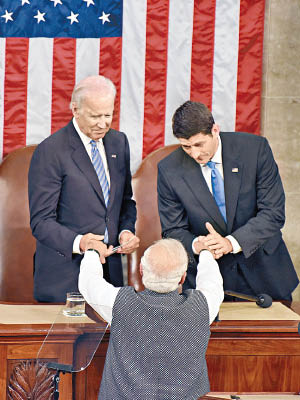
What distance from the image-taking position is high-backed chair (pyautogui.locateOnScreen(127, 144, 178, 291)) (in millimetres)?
5230

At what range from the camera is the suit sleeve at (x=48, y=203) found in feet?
11.7

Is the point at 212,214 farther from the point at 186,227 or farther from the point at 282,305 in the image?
the point at 282,305

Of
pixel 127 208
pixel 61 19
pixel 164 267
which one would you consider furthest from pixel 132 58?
pixel 164 267

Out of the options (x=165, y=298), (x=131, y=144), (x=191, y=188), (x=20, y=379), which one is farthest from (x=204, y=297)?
(x=131, y=144)

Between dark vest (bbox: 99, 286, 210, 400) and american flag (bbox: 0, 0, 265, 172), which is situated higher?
american flag (bbox: 0, 0, 265, 172)

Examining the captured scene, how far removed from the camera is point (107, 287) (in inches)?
105

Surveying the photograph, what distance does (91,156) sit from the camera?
148 inches

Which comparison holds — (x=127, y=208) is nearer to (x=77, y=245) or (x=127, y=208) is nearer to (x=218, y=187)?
(x=77, y=245)

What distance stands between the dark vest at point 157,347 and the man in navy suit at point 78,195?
3.72 ft

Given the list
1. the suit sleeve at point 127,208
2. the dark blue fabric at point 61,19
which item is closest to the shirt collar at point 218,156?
the suit sleeve at point 127,208

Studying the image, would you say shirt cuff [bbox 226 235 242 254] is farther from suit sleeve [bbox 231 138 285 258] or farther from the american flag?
the american flag

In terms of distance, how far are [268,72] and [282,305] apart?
95.9 inches

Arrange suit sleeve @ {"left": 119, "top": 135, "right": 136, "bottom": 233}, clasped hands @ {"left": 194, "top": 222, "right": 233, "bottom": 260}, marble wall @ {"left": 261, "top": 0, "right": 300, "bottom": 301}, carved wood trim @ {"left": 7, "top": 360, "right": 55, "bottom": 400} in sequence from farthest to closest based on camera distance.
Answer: marble wall @ {"left": 261, "top": 0, "right": 300, "bottom": 301}, suit sleeve @ {"left": 119, "top": 135, "right": 136, "bottom": 233}, clasped hands @ {"left": 194, "top": 222, "right": 233, "bottom": 260}, carved wood trim @ {"left": 7, "top": 360, "right": 55, "bottom": 400}

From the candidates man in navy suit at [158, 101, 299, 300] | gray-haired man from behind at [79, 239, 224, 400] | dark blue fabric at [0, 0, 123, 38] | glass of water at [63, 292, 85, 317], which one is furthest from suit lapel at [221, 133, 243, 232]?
dark blue fabric at [0, 0, 123, 38]
